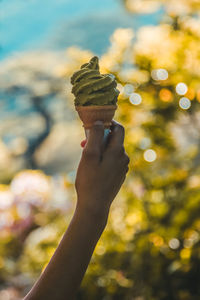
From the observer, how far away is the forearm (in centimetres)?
81

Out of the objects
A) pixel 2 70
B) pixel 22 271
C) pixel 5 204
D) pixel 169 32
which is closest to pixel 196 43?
pixel 169 32

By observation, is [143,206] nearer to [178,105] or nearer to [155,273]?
[155,273]

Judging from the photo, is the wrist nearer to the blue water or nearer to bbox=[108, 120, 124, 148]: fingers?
bbox=[108, 120, 124, 148]: fingers

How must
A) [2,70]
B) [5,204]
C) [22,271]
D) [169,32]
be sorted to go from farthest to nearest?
[2,70], [5,204], [22,271], [169,32]

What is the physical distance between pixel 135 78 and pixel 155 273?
1182mm

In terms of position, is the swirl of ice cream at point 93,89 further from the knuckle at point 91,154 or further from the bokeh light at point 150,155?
the bokeh light at point 150,155

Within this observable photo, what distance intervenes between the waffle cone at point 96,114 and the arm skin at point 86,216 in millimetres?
71

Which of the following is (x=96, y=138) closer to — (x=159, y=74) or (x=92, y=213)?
(x=92, y=213)

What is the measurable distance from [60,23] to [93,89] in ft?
19.8

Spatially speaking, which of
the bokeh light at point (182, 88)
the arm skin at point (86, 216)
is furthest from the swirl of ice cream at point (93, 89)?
the bokeh light at point (182, 88)

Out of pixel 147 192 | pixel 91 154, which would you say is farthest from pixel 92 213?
pixel 147 192

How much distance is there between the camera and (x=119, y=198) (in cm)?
326

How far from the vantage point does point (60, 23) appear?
262 inches

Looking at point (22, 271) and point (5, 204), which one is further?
point (5, 204)
